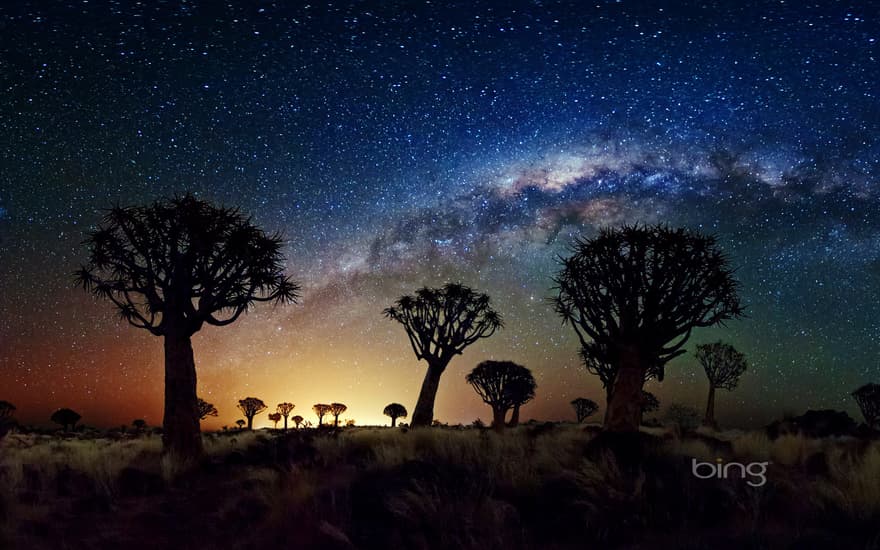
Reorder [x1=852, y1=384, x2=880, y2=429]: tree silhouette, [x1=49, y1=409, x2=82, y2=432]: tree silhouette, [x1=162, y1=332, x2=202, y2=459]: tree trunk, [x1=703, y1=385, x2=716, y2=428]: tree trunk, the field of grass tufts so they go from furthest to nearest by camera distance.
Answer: [x1=49, y1=409, x2=82, y2=432]: tree silhouette, [x1=852, y1=384, x2=880, y2=429]: tree silhouette, [x1=703, y1=385, x2=716, y2=428]: tree trunk, [x1=162, y1=332, x2=202, y2=459]: tree trunk, the field of grass tufts

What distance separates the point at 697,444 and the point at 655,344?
299 cm

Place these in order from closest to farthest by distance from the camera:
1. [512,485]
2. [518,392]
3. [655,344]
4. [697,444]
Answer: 1. [512,485]
2. [697,444]
3. [655,344]
4. [518,392]

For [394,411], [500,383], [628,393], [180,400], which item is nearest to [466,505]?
[628,393]

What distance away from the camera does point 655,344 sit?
1361cm

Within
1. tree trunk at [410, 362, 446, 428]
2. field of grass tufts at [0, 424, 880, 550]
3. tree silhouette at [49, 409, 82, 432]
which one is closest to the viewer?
field of grass tufts at [0, 424, 880, 550]

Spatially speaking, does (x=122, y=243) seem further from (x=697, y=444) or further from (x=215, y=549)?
(x=697, y=444)

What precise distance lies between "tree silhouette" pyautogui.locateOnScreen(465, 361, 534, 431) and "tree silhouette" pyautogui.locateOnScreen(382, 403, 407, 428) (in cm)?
2632

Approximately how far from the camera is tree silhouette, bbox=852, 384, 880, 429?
41062mm

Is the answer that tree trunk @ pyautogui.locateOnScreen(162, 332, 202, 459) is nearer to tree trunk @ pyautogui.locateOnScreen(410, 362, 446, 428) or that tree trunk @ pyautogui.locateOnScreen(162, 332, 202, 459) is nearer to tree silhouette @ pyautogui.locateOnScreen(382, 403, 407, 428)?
tree trunk @ pyautogui.locateOnScreen(410, 362, 446, 428)

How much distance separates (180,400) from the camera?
12.5m

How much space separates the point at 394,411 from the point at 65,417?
33.6m

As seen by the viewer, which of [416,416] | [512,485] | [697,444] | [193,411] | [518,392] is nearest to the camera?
[512,485]

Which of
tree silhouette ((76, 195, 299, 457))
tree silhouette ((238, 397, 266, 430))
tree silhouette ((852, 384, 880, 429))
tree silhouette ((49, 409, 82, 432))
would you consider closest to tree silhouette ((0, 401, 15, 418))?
tree silhouette ((49, 409, 82, 432))

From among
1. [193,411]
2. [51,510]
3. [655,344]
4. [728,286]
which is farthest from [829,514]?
[193,411]
